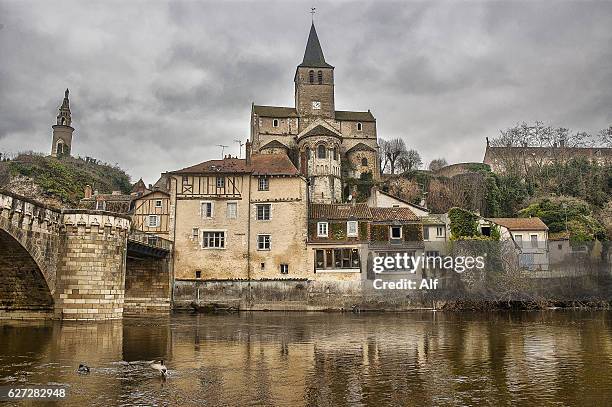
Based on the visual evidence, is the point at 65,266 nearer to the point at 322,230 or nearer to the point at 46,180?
the point at 322,230

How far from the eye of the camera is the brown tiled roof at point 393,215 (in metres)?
38.2

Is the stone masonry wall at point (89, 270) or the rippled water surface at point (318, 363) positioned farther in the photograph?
the stone masonry wall at point (89, 270)

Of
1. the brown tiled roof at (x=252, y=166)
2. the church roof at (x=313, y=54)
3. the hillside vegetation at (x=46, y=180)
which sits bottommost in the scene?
the brown tiled roof at (x=252, y=166)

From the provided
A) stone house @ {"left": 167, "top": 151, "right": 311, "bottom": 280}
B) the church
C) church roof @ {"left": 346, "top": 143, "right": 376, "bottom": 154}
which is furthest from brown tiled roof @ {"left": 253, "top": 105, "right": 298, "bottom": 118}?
stone house @ {"left": 167, "top": 151, "right": 311, "bottom": 280}

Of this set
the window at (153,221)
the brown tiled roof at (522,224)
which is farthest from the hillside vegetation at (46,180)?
the brown tiled roof at (522,224)

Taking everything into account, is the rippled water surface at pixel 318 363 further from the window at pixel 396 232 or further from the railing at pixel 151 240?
the window at pixel 396 232

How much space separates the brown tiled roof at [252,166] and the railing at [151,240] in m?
5.42

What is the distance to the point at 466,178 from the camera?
5753 cm

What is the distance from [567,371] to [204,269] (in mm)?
27546

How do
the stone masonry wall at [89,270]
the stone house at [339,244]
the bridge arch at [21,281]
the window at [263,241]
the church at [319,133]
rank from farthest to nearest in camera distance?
the church at [319,133], the window at [263,241], the stone house at [339,244], the stone masonry wall at [89,270], the bridge arch at [21,281]

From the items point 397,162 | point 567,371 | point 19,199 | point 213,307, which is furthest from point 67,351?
point 397,162

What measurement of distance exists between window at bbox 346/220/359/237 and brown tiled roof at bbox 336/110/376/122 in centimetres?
3103

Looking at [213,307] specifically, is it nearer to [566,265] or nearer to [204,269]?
[204,269]

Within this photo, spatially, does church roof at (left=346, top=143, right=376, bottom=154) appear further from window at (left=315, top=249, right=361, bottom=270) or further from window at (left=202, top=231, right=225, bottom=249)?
window at (left=202, top=231, right=225, bottom=249)
